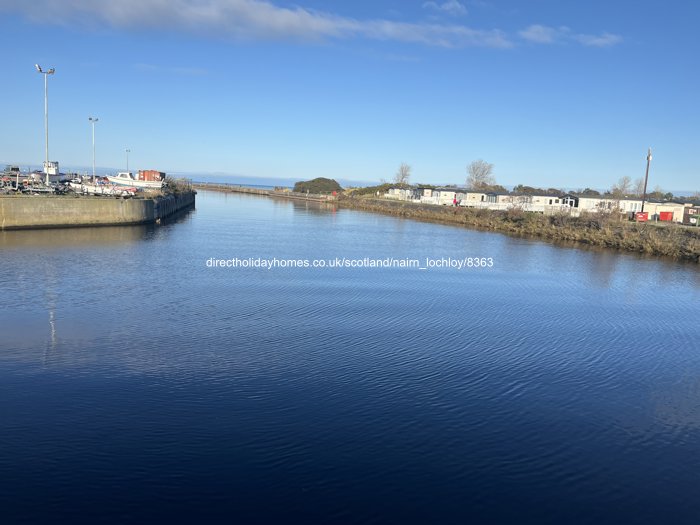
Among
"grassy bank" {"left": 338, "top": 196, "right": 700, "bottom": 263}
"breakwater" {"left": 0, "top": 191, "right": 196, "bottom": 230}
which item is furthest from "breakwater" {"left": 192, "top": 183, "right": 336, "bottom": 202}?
"breakwater" {"left": 0, "top": 191, "right": 196, "bottom": 230}

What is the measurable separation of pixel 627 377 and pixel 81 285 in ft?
51.4

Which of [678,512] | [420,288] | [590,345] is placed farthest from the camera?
[420,288]

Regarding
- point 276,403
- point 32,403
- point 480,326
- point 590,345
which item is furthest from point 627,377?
point 32,403

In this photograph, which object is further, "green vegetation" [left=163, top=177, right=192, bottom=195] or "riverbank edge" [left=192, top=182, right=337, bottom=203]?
"riverbank edge" [left=192, top=182, right=337, bottom=203]

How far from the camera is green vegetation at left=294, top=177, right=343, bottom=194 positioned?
130875 mm

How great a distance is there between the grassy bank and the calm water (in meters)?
16.4

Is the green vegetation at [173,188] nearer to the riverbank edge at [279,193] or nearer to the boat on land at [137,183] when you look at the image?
the boat on land at [137,183]

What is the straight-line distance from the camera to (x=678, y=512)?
22.7 ft

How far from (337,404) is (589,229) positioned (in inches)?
1494

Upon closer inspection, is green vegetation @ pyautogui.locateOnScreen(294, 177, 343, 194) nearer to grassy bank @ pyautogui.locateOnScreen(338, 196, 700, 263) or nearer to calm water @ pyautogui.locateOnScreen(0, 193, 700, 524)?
grassy bank @ pyautogui.locateOnScreen(338, 196, 700, 263)

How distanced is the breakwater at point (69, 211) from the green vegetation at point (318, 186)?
300ft

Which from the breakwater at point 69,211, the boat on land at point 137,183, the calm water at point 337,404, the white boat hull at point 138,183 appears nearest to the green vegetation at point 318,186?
the boat on land at point 137,183

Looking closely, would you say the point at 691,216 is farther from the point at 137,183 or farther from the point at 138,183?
the point at 137,183

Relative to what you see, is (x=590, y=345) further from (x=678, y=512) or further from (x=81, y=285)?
(x=81, y=285)
